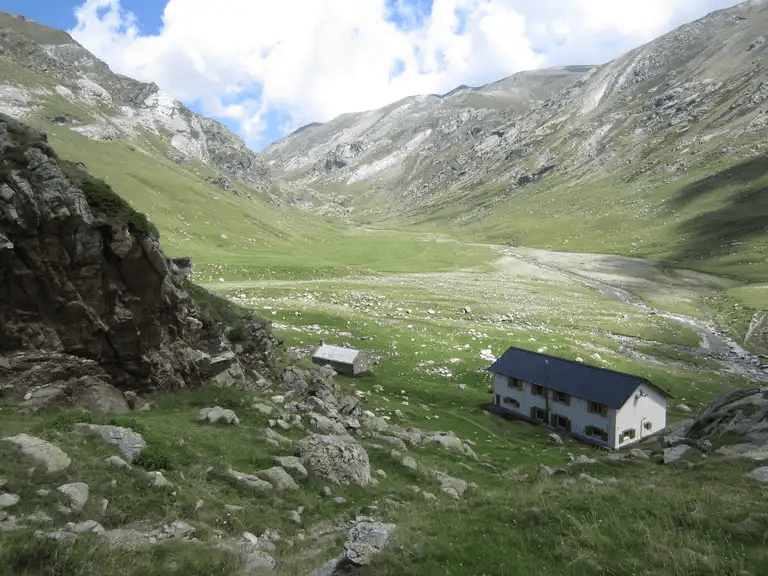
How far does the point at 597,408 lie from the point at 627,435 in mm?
3516

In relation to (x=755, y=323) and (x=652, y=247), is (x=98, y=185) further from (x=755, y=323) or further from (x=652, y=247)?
(x=652, y=247)

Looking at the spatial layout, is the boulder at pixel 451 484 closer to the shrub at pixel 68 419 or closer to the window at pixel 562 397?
the shrub at pixel 68 419

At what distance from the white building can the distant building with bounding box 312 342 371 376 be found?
48.5 ft

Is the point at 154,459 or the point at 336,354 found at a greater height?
the point at 154,459

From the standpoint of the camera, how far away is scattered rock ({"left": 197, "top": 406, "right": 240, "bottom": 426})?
2525 cm

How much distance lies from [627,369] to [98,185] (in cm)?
6447

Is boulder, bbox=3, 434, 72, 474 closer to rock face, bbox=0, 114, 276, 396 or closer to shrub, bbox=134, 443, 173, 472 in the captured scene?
shrub, bbox=134, 443, 173, 472

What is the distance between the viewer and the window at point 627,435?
42.5 m

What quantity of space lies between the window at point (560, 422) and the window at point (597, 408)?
291 centimetres

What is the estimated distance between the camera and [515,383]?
49125 mm

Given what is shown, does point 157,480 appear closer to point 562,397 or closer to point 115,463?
point 115,463

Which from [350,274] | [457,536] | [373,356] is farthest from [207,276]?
[457,536]

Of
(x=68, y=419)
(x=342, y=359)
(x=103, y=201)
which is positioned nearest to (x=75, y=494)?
(x=68, y=419)

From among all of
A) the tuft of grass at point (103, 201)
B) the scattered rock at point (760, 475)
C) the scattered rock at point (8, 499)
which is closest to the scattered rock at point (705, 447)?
the scattered rock at point (760, 475)
